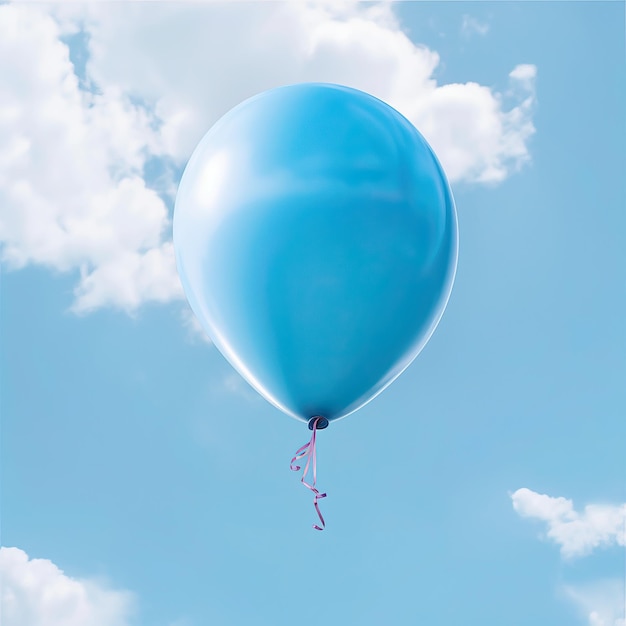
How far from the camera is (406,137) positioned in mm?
10227

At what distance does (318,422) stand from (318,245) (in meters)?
2.05

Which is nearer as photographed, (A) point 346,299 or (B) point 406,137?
(A) point 346,299

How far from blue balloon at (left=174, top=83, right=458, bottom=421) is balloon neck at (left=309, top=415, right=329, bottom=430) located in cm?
7

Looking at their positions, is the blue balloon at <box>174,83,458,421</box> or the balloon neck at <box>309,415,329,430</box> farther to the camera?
the balloon neck at <box>309,415,329,430</box>

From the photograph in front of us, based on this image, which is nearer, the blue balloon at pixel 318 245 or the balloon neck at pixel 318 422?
the blue balloon at pixel 318 245

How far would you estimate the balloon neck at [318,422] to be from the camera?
10078 mm

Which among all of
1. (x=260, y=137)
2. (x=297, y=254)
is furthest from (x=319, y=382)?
(x=260, y=137)

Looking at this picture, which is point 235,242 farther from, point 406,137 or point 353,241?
point 406,137

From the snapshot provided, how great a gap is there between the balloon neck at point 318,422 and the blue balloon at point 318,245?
0.23 feet

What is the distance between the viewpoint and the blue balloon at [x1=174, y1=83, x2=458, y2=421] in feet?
30.8

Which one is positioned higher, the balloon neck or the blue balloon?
the blue balloon

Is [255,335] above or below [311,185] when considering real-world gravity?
below

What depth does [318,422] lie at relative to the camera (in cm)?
1012

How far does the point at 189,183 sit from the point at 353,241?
7.52ft
